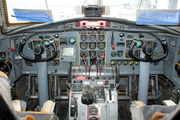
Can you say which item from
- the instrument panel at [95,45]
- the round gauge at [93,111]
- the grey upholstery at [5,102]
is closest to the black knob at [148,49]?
the instrument panel at [95,45]

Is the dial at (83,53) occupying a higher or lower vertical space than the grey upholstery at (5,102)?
lower

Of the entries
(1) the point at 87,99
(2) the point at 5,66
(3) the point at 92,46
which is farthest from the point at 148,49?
(2) the point at 5,66

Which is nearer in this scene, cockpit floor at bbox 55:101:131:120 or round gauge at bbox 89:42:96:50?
cockpit floor at bbox 55:101:131:120

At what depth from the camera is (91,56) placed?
3.28m

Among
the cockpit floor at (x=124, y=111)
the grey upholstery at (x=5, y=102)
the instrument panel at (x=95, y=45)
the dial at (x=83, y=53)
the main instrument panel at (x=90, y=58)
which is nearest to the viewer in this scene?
the grey upholstery at (x=5, y=102)

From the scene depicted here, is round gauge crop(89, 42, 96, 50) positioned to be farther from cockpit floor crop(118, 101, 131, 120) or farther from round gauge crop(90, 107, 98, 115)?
round gauge crop(90, 107, 98, 115)

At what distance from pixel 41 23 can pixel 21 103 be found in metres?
2.22

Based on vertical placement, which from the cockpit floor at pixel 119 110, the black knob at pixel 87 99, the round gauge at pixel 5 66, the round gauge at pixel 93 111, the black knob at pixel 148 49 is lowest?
the cockpit floor at pixel 119 110

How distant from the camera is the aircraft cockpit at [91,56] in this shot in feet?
7.95

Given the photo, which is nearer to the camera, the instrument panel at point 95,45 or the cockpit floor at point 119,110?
the cockpit floor at point 119,110

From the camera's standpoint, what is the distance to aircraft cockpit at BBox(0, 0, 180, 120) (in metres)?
2.42

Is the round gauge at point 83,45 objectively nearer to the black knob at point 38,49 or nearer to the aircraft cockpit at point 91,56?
the aircraft cockpit at point 91,56

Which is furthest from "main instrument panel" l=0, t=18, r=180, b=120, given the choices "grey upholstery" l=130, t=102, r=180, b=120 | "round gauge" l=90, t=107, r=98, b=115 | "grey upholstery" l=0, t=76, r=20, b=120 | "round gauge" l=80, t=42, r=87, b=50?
"grey upholstery" l=0, t=76, r=20, b=120

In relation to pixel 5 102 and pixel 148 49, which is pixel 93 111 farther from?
pixel 5 102
